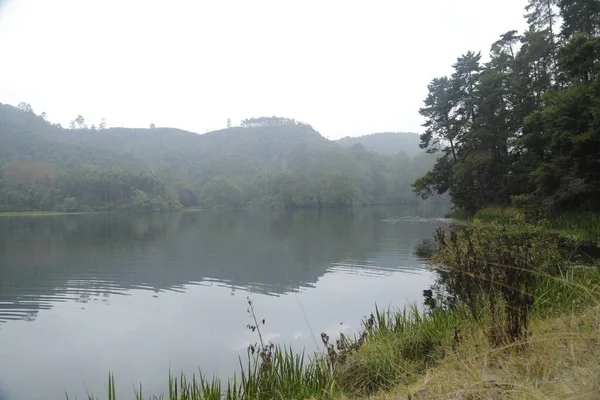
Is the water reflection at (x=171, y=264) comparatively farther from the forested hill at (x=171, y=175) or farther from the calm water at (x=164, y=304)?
the forested hill at (x=171, y=175)

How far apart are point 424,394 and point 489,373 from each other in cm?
52

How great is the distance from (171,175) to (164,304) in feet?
438

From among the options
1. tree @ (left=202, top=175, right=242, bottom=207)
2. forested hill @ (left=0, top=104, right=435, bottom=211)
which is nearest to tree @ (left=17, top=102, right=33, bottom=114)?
forested hill @ (left=0, top=104, right=435, bottom=211)

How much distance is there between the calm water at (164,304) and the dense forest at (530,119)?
27.7ft

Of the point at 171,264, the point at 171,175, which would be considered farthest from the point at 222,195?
the point at 171,264

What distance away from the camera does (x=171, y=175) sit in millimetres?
140250

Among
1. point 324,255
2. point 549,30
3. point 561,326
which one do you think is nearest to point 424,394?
point 561,326

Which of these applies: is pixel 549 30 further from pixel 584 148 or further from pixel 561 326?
pixel 561 326

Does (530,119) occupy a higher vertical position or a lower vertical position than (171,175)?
lower

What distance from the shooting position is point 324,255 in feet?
79.1

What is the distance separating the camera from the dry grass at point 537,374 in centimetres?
221

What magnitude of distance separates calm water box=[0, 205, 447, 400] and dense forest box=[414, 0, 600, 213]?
A: 27.7 ft

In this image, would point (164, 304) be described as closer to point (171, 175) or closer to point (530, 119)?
point (530, 119)

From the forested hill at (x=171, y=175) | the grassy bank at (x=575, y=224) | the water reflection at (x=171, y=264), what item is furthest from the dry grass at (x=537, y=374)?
the forested hill at (x=171, y=175)
